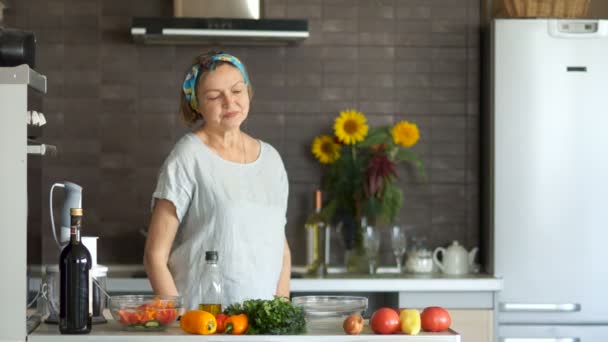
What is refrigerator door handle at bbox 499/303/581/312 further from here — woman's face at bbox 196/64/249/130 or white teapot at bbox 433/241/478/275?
woman's face at bbox 196/64/249/130

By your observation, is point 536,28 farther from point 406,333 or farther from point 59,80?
point 406,333

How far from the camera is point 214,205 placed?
2.72 meters

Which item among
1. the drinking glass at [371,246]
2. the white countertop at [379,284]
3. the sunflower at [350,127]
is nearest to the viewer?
the white countertop at [379,284]

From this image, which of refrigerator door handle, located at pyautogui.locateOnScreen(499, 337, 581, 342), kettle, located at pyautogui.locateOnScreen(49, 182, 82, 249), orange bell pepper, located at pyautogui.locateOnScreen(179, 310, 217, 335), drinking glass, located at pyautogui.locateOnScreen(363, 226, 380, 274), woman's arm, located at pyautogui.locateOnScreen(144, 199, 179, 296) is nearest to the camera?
orange bell pepper, located at pyautogui.locateOnScreen(179, 310, 217, 335)

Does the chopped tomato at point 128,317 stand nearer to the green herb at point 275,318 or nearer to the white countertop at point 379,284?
the green herb at point 275,318

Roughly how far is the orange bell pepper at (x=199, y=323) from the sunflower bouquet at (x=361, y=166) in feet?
7.41

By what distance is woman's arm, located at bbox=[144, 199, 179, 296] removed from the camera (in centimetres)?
265

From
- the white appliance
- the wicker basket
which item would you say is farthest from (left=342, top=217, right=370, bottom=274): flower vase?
the wicker basket

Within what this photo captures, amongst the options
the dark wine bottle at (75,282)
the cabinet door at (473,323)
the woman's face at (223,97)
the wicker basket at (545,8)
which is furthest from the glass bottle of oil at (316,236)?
the dark wine bottle at (75,282)

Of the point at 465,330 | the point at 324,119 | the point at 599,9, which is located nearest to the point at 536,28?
the point at 599,9

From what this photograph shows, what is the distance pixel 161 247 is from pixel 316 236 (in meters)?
1.92

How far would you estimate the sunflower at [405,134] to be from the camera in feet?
15.1

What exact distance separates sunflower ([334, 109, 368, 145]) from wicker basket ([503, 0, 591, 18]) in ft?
2.56

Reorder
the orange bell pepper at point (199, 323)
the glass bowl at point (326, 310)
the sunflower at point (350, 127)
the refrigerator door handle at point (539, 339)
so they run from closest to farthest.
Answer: the orange bell pepper at point (199, 323) < the glass bowl at point (326, 310) < the refrigerator door handle at point (539, 339) < the sunflower at point (350, 127)
